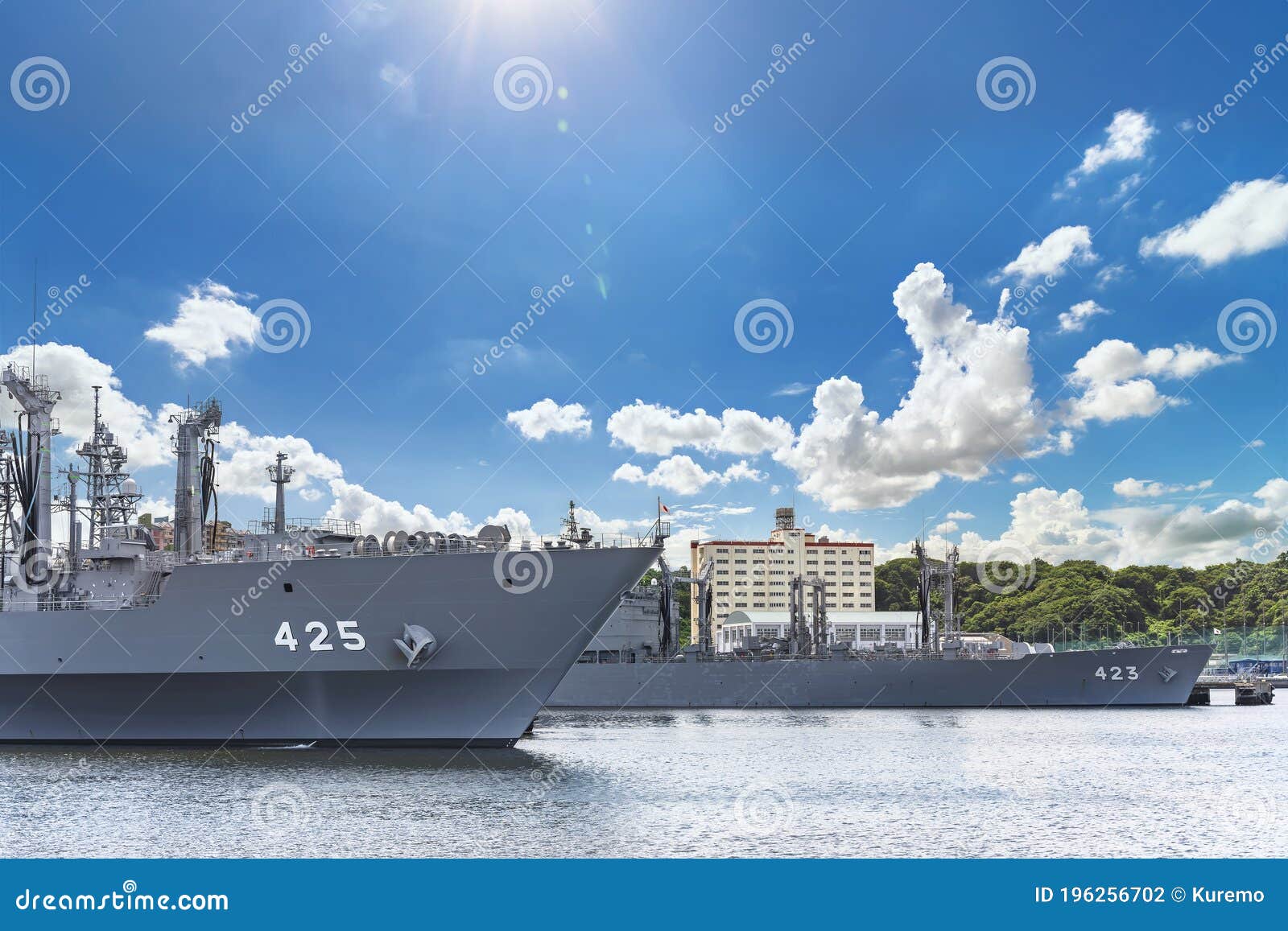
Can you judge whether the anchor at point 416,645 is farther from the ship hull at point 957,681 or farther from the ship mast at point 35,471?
the ship hull at point 957,681

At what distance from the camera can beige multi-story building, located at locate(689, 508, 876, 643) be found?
126438 mm

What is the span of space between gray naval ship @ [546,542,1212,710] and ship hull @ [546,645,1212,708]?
49mm

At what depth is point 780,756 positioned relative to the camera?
2766 cm

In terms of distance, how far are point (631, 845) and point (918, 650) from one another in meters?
42.5

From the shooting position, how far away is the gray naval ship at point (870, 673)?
50.8 meters

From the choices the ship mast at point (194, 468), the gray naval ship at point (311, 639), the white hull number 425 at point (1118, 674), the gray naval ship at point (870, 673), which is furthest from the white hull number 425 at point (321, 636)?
the white hull number 425 at point (1118, 674)

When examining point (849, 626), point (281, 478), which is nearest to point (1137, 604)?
point (849, 626)

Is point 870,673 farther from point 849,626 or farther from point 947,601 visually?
point 849,626

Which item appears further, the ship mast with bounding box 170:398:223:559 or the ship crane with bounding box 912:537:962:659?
the ship crane with bounding box 912:537:962:659

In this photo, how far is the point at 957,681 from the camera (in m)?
50.6

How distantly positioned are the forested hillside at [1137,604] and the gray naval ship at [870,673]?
3099cm

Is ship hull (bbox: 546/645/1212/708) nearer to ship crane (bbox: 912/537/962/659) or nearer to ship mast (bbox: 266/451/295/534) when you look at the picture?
ship crane (bbox: 912/537/962/659)

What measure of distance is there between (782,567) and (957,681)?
80.1 meters

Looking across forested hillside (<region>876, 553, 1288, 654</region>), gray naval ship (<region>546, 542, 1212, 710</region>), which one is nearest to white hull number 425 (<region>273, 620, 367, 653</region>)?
gray naval ship (<region>546, 542, 1212, 710</region>)
